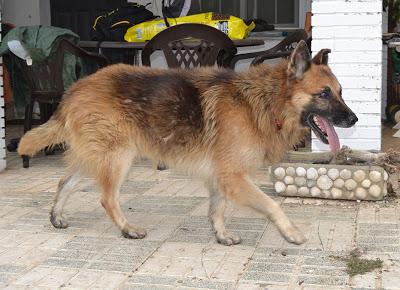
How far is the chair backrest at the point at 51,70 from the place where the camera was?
22.8 feet

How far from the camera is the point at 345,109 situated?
12.5 feet

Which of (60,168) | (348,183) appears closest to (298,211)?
(348,183)

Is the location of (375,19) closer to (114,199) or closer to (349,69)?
(349,69)

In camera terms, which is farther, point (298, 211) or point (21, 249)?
point (298, 211)

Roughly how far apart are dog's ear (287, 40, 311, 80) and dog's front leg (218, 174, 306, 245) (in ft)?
2.34

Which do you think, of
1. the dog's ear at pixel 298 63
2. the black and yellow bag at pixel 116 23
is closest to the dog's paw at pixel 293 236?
the dog's ear at pixel 298 63

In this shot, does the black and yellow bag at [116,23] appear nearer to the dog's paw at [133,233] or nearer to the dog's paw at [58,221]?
the dog's paw at [58,221]

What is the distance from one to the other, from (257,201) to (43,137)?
1.64m

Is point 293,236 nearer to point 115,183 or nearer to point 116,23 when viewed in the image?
point 115,183

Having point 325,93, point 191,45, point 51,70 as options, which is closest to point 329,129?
point 325,93

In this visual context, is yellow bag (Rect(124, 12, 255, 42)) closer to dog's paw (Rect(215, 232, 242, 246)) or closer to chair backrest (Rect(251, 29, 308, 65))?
chair backrest (Rect(251, 29, 308, 65))

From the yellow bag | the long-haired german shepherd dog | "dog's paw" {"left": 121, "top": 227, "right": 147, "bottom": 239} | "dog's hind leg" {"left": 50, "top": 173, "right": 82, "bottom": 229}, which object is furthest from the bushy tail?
the yellow bag

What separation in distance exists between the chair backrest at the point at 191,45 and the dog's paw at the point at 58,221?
2342 mm

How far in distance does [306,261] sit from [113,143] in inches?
57.7
